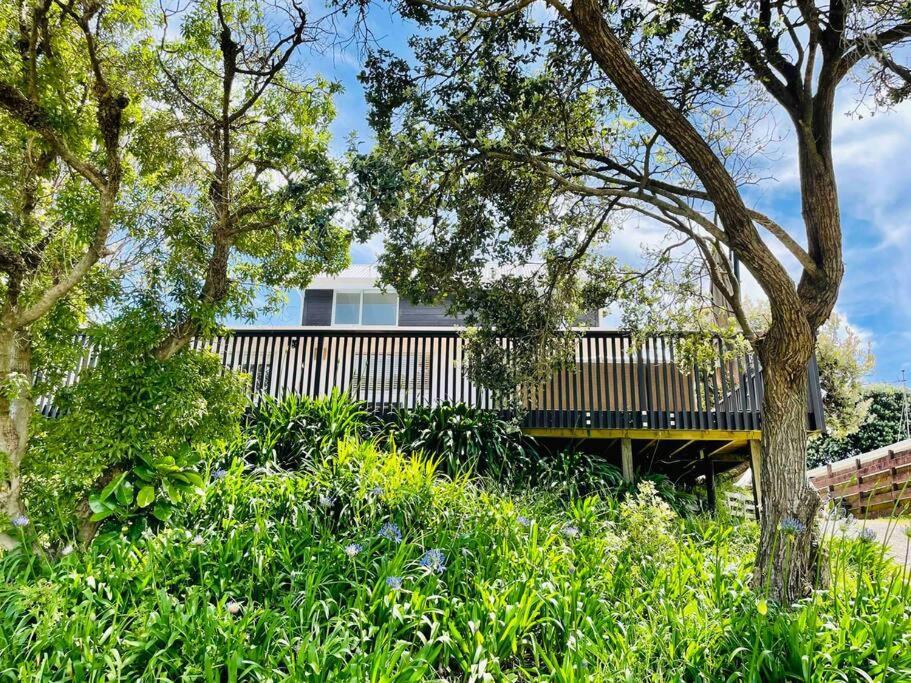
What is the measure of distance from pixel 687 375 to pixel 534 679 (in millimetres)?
5432

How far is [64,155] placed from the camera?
14.2ft

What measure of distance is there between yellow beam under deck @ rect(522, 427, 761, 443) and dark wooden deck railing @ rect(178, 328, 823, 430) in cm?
10

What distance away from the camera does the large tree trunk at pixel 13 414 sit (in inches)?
149

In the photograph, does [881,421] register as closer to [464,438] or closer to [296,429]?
[464,438]

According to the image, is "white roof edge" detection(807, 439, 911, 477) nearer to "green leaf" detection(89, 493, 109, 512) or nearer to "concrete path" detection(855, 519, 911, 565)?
"concrete path" detection(855, 519, 911, 565)

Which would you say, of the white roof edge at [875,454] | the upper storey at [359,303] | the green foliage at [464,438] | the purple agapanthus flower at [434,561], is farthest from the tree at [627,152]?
the upper storey at [359,303]

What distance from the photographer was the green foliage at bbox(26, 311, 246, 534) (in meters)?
3.82

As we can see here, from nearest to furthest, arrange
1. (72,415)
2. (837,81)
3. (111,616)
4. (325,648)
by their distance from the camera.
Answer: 1. (325,648)
2. (111,616)
3. (72,415)
4. (837,81)

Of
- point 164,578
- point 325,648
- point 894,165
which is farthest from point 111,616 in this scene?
point 894,165

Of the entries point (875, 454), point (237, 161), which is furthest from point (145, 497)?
point (875, 454)

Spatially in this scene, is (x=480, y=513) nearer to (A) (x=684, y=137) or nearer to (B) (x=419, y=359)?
(A) (x=684, y=137)

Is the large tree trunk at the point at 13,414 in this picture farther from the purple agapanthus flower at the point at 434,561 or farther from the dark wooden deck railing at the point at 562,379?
the dark wooden deck railing at the point at 562,379

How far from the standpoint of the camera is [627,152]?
20.5 ft

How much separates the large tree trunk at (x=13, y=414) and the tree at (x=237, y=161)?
879 millimetres
